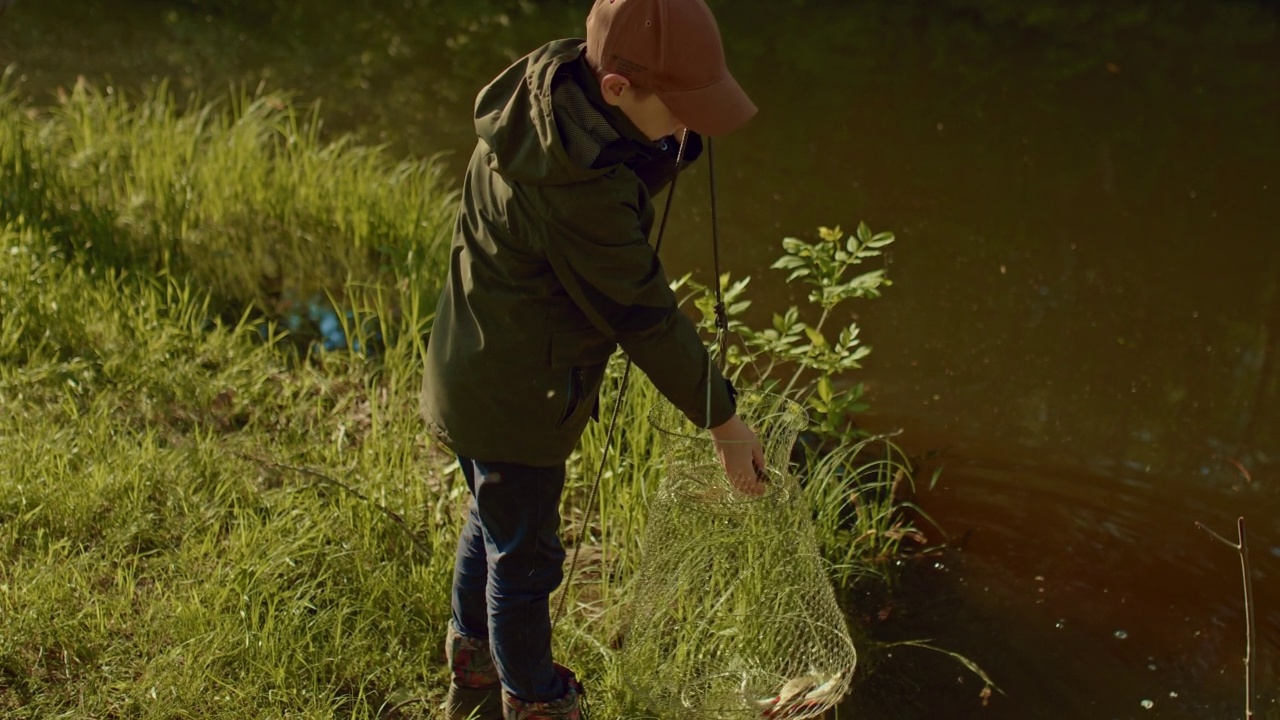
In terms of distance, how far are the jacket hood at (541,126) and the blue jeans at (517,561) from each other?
53 centimetres

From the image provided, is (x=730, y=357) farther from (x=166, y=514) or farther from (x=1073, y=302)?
(x=1073, y=302)

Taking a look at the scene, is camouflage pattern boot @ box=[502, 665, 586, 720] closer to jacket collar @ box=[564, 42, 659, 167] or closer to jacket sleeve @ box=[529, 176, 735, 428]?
jacket sleeve @ box=[529, 176, 735, 428]

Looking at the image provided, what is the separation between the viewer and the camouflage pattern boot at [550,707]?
231 cm

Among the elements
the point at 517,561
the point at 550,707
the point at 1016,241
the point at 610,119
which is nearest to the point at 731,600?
the point at 550,707

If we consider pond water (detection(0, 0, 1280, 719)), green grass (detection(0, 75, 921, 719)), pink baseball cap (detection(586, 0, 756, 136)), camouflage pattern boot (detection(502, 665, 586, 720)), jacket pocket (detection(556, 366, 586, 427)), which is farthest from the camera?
pond water (detection(0, 0, 1280, 719))

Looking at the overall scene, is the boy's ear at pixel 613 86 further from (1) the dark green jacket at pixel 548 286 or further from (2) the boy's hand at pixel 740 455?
(2) the boy's hand at pixel 740 455

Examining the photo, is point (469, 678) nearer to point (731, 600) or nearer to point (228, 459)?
point (731, 600)

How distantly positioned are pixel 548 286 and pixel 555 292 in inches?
0.7

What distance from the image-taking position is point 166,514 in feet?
9.15

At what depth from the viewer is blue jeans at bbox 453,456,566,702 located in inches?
85.1

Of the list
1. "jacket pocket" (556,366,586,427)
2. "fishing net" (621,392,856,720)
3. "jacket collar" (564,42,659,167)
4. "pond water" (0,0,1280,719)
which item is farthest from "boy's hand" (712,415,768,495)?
"pond water" (0,0,1280,719)

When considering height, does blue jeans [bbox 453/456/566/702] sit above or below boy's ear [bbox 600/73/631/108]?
below

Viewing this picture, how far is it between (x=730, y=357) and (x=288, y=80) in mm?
4621

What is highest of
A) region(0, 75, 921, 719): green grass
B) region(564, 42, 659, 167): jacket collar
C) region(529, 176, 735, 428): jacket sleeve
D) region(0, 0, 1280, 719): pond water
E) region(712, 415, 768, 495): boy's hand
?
region(564, 42, 659, 167): jacket collar
